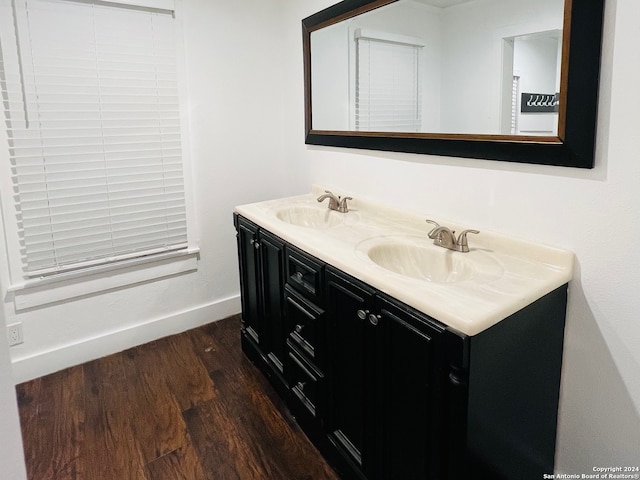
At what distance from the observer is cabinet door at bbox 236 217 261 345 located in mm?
2148

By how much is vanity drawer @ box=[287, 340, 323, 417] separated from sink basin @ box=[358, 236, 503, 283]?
54 centimetres

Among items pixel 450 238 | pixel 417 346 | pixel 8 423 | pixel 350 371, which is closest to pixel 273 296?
pixel 350 371

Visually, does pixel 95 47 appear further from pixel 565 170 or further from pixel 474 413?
pixel 474 413

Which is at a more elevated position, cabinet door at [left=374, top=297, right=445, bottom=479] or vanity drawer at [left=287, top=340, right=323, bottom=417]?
cabinet door at [left=374, top=297, right=445, bottom=479]

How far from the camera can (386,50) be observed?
1.98 m

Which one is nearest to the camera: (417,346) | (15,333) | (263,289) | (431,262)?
(417,346)

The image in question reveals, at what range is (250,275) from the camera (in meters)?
2.26

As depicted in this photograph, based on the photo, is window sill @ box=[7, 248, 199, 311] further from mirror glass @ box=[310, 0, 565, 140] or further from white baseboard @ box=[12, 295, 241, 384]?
mirror glass @ box=[310, 0, 565, 140]

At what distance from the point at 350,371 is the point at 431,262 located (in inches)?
20.0

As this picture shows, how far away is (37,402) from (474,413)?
2119 mm

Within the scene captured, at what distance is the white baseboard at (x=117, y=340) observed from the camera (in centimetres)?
232

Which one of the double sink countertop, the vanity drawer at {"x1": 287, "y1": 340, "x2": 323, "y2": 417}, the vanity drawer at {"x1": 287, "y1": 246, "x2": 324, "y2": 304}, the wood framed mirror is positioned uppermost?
the wood framed mirror

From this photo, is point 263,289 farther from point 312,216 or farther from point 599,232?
point 599,232

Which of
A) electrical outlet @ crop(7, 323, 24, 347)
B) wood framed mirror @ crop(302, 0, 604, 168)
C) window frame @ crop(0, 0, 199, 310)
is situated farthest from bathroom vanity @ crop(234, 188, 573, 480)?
electrical outlet @ crop(7, 323, 24, 347)
